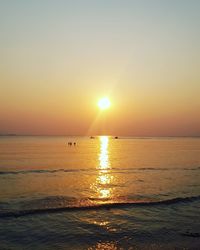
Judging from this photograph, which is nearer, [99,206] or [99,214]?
[99,214]

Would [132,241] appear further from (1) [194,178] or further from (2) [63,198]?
(1) [194,178]

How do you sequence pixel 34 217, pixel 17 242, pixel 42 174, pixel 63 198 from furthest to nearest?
1. pixel 42 174
2. pixel 63 198
3. pixel 34 217
4. pixel 17 242

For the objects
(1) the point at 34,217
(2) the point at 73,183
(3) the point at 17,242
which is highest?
(2) the point at 73,183

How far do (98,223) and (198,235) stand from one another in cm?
577

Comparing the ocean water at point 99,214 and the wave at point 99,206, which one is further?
the wave at point 99,206

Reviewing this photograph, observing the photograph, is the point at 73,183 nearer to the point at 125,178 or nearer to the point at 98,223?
the point at 125,178

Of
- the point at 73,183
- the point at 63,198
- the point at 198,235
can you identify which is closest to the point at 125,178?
the point at 73,183

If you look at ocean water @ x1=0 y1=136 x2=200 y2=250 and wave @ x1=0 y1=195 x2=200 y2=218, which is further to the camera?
wave @ x1=0 y1=195 x2=200 y2=218

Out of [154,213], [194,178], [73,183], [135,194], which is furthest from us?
[194,178]

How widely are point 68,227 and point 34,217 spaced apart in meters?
3.22

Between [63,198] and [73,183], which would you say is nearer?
[63,198]

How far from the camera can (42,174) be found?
39.6 m

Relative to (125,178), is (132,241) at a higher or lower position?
lower

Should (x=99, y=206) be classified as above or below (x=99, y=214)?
above
